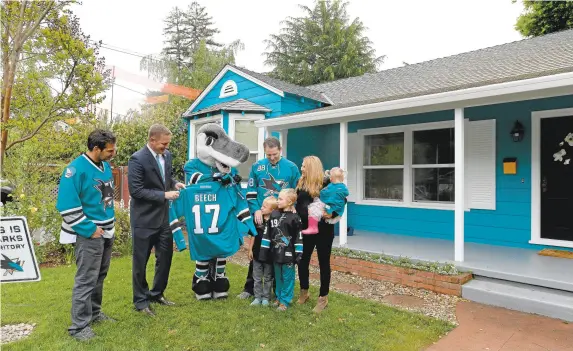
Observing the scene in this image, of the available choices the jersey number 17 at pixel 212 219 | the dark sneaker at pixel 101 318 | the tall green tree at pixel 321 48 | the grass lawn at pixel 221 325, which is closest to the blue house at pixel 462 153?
the grass lawn at pixel 221 325

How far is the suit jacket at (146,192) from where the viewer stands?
10.5 feet

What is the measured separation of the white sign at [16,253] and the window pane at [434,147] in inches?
232

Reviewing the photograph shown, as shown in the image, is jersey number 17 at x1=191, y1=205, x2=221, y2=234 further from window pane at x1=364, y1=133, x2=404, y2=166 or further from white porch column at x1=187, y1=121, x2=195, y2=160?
white porch column at x1=187, y1=121, x2=195, y2=160

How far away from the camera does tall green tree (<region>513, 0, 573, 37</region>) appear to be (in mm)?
15383

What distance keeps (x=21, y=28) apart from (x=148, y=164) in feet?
7.71

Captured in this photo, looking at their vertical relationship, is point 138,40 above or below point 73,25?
above

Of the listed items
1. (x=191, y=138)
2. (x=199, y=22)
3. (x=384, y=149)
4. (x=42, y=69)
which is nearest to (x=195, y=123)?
(x=191, y=138)

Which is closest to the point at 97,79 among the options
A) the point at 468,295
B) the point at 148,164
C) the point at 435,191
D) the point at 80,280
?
the point at 148,164

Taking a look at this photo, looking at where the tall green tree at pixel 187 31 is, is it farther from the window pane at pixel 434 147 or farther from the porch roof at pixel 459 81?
the window pane at pixel 434 147

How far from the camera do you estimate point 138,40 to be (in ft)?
86.3

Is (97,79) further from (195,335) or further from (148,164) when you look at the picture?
(195,335)

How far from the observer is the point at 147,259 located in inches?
131

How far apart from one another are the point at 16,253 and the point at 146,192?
3.80ft

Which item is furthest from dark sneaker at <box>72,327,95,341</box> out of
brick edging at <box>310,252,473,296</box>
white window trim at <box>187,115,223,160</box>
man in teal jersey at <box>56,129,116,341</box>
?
white window trim at <box>187,115,223,160</box>
